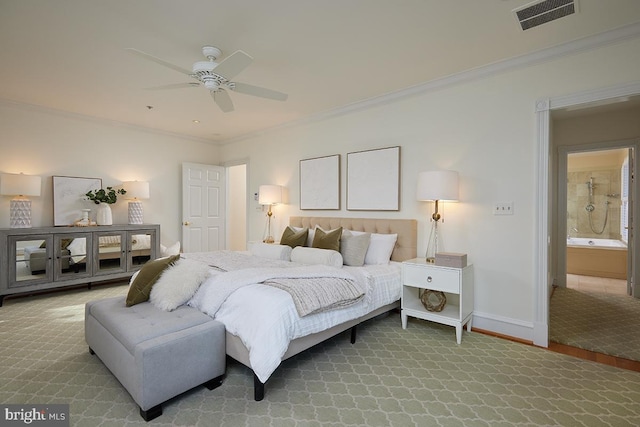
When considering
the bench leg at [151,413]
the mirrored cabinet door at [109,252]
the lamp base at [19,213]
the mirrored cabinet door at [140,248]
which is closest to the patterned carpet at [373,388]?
the bench leg at [151,413]

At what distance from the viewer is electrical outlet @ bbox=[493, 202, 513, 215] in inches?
119

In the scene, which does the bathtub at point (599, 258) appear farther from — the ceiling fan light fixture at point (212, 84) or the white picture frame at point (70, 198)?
the white picture frame at point (70, 198)

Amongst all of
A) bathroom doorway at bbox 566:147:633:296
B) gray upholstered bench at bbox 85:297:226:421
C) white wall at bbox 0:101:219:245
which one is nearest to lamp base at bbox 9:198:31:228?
white wall at bbox 0:101:219:245

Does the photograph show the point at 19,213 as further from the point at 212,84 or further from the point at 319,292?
the point at 319,292

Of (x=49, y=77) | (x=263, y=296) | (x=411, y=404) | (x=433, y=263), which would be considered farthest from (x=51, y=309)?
(x=433, y=263)

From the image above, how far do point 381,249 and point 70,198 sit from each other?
462 cm

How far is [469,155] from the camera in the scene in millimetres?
3287

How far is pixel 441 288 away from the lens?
9.70 ft

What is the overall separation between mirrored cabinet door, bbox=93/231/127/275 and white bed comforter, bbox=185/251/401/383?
9.16 ft


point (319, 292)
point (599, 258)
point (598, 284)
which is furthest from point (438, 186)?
point (599, 258)

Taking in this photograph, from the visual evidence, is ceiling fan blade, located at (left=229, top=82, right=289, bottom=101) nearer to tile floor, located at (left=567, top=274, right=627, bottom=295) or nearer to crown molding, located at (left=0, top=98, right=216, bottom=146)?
crown molding, located at (left=0, top=98, right=216, bottom=146)

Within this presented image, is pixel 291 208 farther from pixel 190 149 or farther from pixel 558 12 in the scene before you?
pixel 558 12

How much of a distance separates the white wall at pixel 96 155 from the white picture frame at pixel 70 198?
0.30 feet

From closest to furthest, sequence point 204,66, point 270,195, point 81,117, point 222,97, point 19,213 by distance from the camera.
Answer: point 204,66 → point 222,97 → point 19,213 → point 81,117 → point 270,195
